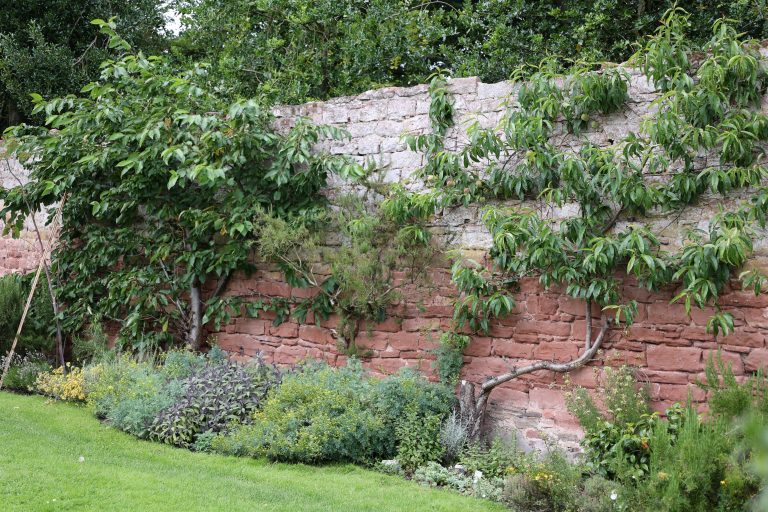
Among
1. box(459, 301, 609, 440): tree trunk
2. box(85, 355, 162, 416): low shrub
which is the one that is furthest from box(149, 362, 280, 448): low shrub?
box(459, 301, 609, 440): tree trunk

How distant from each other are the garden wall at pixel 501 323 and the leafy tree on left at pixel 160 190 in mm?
332

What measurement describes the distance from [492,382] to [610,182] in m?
1.84

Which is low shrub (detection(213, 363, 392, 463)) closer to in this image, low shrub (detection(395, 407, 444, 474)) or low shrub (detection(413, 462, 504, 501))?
low shrub (detection(395, 407, 444, 474))

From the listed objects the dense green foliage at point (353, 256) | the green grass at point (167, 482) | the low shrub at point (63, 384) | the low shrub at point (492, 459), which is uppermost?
the dense green foliage at point (353, 256)

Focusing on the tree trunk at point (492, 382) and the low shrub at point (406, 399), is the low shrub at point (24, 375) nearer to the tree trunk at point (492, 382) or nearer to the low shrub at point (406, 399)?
the low shrub at point (406, 399)

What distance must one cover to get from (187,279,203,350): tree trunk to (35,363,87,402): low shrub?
3.58ft

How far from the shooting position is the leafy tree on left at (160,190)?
23.5 ft

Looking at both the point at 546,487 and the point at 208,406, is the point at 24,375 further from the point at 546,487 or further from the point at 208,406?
the point at 546,487

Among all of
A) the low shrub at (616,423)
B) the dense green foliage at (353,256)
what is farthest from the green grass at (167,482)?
the dense green foliage at (353,256)

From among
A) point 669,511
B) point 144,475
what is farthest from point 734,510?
point 144,475

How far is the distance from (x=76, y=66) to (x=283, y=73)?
4.43 m

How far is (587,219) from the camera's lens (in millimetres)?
5789

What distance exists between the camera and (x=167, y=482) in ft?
Result: 15.8

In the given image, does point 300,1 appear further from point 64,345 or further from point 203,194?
point 64,345
